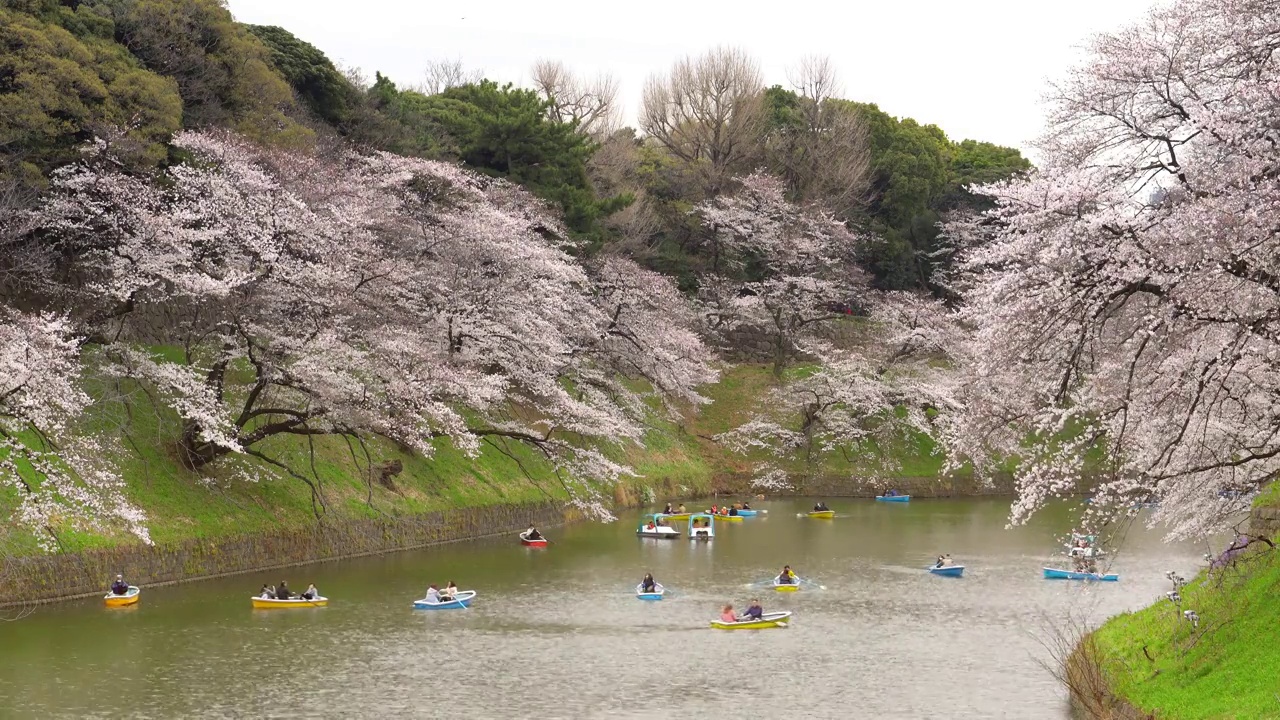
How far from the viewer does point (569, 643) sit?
2727 centimetres

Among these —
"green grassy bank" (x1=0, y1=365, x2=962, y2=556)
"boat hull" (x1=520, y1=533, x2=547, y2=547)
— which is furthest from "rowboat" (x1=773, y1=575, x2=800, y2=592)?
"green grassy bank" (x1=0, y1=365, x2=962, y2=556)

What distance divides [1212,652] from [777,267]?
5420 centimetres

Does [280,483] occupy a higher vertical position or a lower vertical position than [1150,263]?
lower

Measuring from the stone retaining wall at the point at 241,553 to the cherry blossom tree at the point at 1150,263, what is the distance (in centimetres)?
2030

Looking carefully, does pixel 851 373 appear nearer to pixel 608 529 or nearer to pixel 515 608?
pixel 608 529

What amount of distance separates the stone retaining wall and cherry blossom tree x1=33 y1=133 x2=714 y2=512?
1935 mm

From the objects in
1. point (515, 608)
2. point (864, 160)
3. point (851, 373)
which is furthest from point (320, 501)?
point (864, 160)

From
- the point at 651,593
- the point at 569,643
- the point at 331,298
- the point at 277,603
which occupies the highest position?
the point at 331,298

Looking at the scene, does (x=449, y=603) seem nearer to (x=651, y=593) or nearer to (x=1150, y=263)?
(x=651, y=593)

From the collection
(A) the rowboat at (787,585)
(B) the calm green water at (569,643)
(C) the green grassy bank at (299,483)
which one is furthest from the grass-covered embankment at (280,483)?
(A) the rowboat at (787,585)

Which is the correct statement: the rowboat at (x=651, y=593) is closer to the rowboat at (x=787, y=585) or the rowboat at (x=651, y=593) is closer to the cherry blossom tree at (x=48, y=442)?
the rowboat at (x=787, y=585)

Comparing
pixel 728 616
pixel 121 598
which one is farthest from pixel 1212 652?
pixel 121 598

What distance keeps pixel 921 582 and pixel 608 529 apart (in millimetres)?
14125

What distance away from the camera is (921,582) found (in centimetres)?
3622
